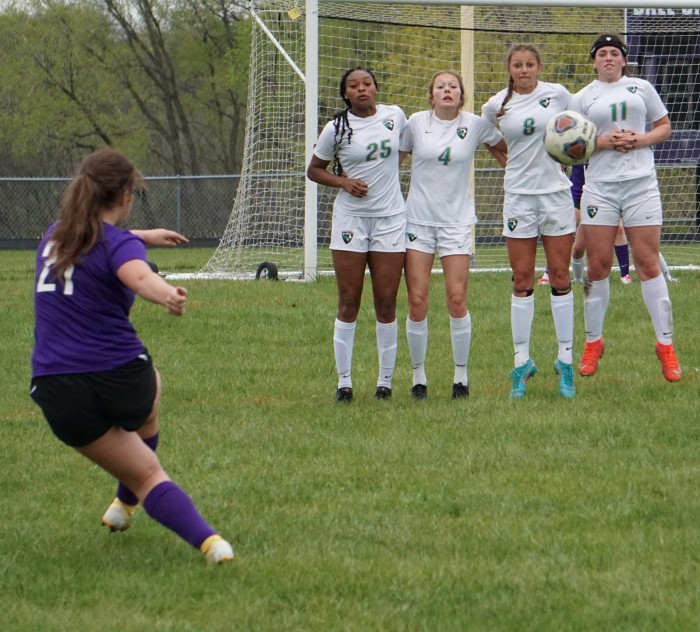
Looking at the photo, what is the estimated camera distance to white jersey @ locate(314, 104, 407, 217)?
7762 mm

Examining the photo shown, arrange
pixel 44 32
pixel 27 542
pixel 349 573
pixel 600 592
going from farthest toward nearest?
pixel 44 32, pixel 27 542, pixel 349 573, pixel 600 592

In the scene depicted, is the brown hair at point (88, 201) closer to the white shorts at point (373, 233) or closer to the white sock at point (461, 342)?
the white shorts at point (373, 233)

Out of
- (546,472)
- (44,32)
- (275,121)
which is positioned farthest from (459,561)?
(44,32)

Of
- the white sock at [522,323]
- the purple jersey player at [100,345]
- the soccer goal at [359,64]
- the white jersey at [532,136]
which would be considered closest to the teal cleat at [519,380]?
the white sock at [522,323]

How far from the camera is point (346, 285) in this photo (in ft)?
26.1

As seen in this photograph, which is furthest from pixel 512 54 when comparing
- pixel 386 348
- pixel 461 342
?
pixel 386 348

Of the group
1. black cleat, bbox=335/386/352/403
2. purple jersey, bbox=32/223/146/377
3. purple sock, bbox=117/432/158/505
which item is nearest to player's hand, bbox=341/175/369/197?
black cleat, bbox=335/386/352/403

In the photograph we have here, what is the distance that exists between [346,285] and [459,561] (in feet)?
11.7

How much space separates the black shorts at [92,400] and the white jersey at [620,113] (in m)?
4.22

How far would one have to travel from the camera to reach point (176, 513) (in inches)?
179

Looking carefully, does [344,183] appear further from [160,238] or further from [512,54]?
[160,238]

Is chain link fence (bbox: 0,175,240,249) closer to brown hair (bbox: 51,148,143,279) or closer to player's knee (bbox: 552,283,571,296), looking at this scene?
player's knee (bbox: 552,283,571,296)

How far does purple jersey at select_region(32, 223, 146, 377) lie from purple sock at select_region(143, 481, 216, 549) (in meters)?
0.50

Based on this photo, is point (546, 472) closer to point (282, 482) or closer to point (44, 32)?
point (282, 482)
